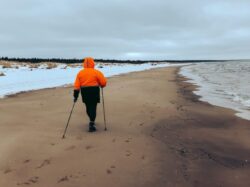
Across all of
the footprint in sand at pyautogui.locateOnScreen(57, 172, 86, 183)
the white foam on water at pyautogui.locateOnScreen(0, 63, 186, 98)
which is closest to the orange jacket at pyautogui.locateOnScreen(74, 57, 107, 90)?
the footprint in sand at pyautogui.locateOnScreen(57, 172, 86, 183)

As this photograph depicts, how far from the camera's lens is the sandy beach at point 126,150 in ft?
17.1

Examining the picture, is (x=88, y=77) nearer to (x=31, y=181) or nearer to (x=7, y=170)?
(x=7, y=170)

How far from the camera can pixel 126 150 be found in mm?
6570

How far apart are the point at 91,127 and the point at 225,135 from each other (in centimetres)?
342

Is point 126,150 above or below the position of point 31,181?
below

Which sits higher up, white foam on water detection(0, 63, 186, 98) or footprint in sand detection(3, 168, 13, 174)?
footprint in sand detection(3, 168, 13, 174)

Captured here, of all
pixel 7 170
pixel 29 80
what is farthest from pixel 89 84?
pixel 29 80

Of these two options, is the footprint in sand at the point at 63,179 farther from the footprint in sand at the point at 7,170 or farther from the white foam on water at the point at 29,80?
the white foam on water at the point at 29,80

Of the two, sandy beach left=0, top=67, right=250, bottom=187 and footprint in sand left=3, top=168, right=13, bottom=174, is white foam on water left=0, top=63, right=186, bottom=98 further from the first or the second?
footprint in sand left=3, top=168, right=13, bottom=174

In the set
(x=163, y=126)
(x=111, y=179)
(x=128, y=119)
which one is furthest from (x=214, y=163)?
(x=128, y=119)

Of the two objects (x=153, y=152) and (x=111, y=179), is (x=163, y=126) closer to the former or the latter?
(x=153, y=152)

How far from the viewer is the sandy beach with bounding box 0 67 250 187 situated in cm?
522

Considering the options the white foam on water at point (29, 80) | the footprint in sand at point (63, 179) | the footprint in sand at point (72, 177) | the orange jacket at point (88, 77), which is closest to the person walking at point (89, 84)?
the orange jacket at point (88, 77)

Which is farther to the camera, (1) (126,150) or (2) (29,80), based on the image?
(2) (29,80)
